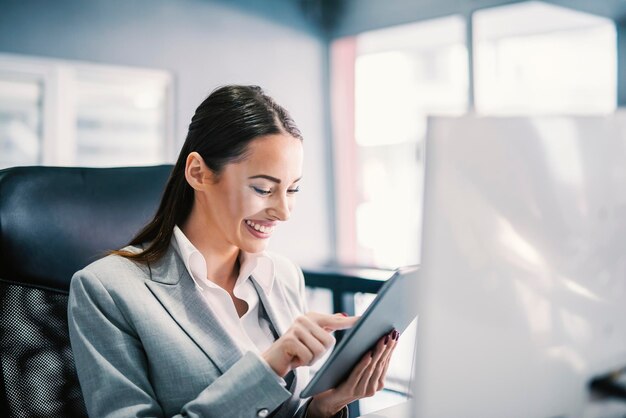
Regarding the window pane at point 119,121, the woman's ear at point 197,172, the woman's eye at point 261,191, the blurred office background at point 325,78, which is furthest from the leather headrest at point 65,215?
the window pane at point 119,121

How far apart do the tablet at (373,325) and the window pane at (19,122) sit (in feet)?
9.23

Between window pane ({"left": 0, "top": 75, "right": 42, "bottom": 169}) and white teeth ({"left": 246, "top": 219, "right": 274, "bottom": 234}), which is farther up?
window pane ({"left": 0, "top": 75, "right": 42, "bottom": 169})

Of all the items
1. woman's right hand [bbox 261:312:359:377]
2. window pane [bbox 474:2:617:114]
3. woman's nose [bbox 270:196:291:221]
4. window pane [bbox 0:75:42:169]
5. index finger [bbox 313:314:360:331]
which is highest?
window pane [bbox 474:2:617:114]

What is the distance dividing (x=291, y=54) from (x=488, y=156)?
4.17 metres

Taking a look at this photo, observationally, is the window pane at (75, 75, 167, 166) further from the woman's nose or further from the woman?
the woman's nose

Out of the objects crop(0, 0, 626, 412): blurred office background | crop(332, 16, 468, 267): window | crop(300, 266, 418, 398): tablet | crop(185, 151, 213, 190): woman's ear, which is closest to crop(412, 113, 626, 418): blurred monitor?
crop(300, 266, 418, 398): tablet

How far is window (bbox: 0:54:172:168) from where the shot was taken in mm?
3293

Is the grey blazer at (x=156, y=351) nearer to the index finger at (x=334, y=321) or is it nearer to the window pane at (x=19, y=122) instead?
the index finger at (x=334, y=321)

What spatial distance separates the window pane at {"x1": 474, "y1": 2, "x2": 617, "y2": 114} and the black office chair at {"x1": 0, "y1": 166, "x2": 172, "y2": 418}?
2.62m

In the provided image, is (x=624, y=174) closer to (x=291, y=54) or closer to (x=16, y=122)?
(x=16, y=122)

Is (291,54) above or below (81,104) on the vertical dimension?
above

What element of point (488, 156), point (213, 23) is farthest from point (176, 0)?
point (488, 156)

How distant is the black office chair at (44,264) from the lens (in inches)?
44.3

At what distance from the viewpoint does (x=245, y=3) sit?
4316 millimetres
